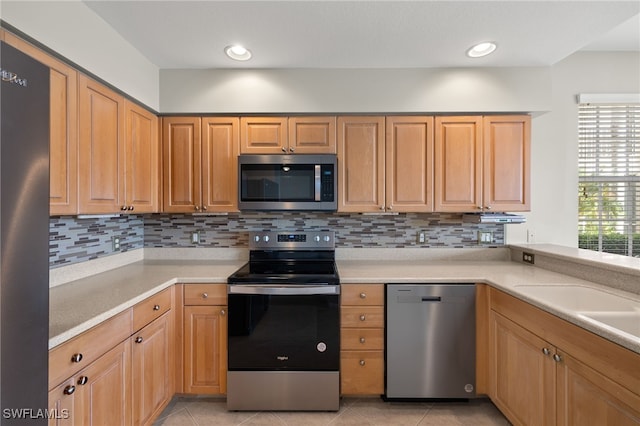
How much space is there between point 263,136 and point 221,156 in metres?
0.36

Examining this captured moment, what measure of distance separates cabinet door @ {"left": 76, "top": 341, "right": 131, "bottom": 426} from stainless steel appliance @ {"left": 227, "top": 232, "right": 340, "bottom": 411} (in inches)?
23.5

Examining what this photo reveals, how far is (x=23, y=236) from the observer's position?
73cm

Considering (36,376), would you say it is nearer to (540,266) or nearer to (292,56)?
(292,56)

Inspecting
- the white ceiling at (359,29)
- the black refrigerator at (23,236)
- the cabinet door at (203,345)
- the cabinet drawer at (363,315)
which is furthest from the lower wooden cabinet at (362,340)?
the white ceiling at (359,29)

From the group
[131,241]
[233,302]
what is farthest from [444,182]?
[131,241]

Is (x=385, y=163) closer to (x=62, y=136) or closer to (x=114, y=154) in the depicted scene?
(x=114, y=154)

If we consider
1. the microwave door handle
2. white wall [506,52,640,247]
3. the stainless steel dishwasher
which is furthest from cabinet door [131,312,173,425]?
white wall [506,52,640,247]

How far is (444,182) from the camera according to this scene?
2260mm

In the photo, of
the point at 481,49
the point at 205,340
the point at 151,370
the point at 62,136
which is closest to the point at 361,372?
the point at 205,340

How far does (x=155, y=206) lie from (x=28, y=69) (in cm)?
161

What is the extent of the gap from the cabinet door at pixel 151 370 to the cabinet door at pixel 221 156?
95 centimetres

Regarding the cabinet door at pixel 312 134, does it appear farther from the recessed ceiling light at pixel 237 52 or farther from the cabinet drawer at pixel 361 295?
the cabinet drawer at pixel 361 295

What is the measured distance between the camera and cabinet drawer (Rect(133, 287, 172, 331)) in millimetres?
1509

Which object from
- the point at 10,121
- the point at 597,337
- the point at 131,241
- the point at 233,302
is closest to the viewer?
the point at 10,121
